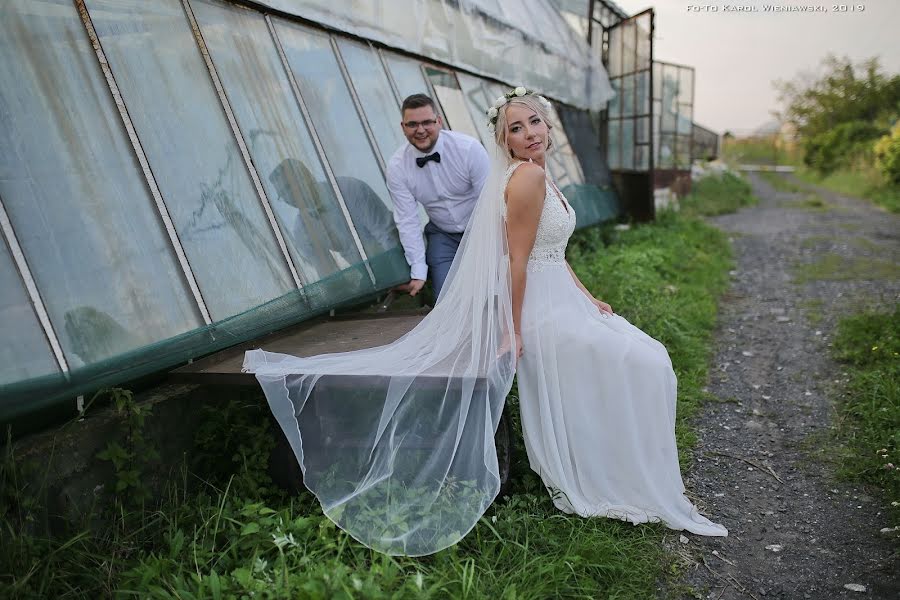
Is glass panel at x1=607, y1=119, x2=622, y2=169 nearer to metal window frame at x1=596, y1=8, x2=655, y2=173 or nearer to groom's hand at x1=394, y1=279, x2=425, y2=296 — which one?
metal window frame at x1=596, y1=8, x2=655, y2=173

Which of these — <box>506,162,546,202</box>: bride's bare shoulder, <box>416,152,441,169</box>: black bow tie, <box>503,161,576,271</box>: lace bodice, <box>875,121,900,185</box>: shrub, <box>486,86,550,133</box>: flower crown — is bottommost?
<box>875,121,900,185</box>: shrub

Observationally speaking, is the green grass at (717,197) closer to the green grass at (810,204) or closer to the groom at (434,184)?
the green grass at (810,204)

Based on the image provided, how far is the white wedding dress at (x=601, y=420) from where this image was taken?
3.08 meters

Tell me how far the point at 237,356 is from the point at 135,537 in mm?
921

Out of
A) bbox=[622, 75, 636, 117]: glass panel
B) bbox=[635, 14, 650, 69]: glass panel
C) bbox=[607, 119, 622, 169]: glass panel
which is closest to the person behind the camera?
bbox=[635, 14, 650, 69]: glass panel

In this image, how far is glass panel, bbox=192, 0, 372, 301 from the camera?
3992 mm

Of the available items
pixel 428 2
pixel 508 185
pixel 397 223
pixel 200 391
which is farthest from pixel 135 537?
pixel 428 2

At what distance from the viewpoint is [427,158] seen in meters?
4.64

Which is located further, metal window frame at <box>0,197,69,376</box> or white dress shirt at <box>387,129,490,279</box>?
white dress shirt at <box>387,129,490,279</box>

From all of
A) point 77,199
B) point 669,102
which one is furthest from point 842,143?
point 77,199

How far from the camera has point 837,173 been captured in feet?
81.0

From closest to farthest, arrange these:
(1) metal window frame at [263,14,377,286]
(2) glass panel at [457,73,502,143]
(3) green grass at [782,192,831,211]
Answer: (1) metal window frame at [263,14,377,286], (2) glass panel at [457,73,502,143], (3) green grass at [782,192,831,211]

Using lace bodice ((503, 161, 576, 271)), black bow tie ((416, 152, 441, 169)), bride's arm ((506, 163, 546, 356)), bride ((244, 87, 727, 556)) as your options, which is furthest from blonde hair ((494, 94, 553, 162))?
black bow tie ((416, 152, 441, 169))

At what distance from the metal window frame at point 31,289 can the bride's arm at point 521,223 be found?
1.81m
